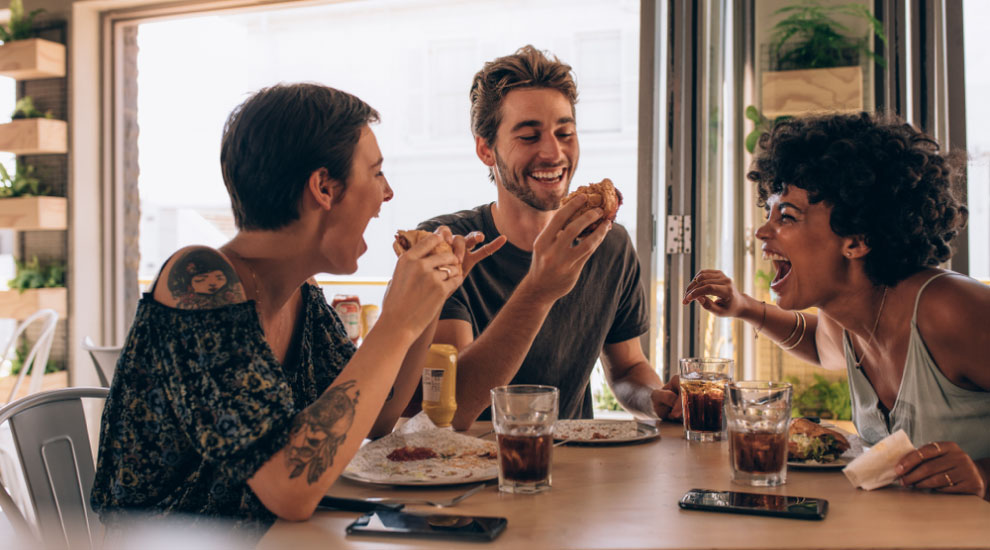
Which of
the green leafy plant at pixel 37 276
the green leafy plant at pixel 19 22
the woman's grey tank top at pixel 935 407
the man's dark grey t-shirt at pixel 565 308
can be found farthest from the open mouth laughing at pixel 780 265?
the green leafy plant at pixel 19 22

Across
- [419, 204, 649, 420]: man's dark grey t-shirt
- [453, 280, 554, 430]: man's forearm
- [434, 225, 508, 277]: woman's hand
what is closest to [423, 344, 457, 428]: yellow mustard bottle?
[453, 280, 554, 430]: man's forearm

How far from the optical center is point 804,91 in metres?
3.31

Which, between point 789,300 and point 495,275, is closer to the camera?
point 789,300

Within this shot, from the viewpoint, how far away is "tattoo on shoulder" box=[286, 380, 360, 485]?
104 cm

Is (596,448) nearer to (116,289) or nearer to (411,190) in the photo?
(116,289)

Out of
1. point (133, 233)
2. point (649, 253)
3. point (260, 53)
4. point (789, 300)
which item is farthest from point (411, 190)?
point (789, 300)

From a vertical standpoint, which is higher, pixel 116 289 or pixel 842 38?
pixel 842 38

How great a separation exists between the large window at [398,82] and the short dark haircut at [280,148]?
14.5 ft

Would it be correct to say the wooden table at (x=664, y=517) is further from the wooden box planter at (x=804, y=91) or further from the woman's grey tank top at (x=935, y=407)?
the wooden box planter at (x=804, y=91)

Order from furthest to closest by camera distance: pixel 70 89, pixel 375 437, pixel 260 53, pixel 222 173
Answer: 1. pixel 260 53
2. pixel 70 89
3. pixel 375 437
4. pixel 222 173

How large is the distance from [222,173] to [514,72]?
40.8 inches

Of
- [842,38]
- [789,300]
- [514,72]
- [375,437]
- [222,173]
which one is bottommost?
[375,437]

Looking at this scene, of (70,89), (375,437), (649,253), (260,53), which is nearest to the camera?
(375,437)

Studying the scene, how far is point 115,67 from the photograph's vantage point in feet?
15.6
